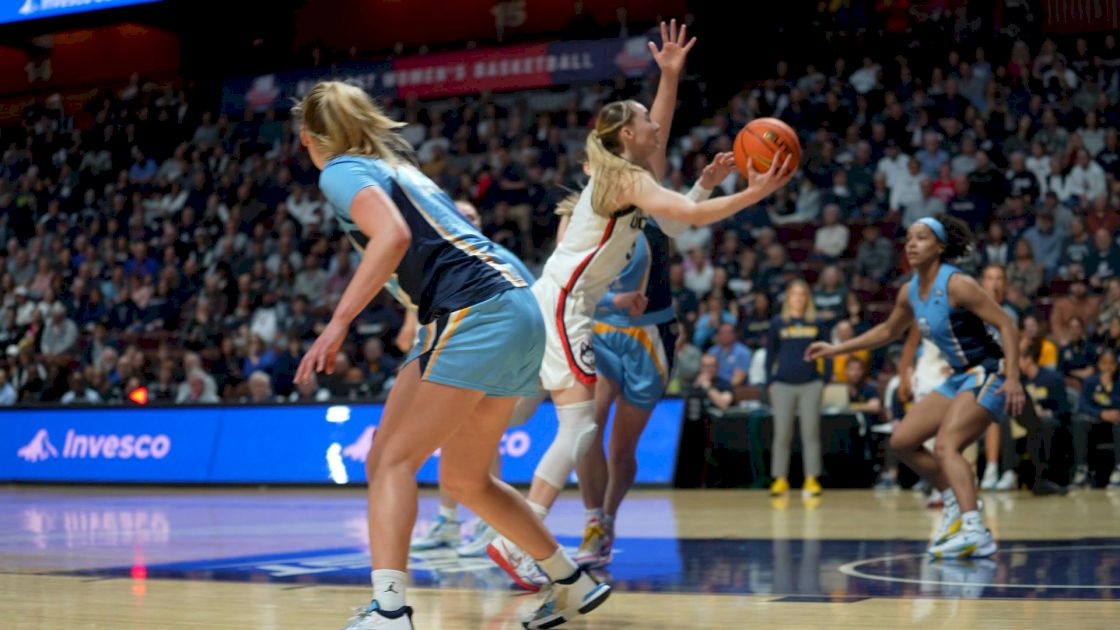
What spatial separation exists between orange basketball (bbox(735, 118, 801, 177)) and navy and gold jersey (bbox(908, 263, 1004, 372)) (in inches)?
94.3

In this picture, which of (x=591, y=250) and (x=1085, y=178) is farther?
(x=1085, y=178)

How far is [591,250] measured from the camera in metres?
6.18

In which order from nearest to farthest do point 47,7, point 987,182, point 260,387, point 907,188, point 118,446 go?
point 118,446 < point 260,387 < point 987,182 < point 907,188 < point 47,7

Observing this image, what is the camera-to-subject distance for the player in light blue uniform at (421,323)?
4.25m

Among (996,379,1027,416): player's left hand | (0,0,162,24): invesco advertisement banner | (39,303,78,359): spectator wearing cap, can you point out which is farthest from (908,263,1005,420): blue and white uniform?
(39,303,78,359): spectator wearing cap

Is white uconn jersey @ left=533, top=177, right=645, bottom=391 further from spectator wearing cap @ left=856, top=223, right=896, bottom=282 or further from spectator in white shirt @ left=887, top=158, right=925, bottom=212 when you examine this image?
spectator in white shirt @ left=887, top=158, right=925, bottom=212

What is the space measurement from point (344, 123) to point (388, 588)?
144 cm

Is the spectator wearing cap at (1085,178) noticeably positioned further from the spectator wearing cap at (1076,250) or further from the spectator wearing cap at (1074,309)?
the spectator wearing cap at (1074,309)

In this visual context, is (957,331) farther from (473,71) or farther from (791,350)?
(473,71)

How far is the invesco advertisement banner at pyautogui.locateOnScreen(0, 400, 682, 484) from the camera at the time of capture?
14.1 m

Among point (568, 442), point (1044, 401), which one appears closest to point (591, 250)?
point (568, 442)

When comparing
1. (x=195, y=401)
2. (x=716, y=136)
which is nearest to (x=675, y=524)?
(x=195, y=401)

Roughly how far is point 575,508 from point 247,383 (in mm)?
6972

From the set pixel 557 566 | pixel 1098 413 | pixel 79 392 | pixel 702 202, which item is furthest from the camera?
pixel 79 392
